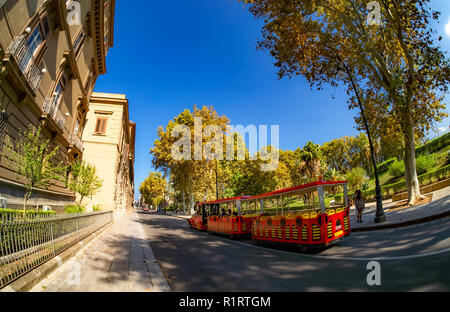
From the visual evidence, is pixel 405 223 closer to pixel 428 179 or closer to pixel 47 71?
pixel 428 179

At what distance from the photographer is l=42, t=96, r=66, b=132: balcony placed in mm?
12085

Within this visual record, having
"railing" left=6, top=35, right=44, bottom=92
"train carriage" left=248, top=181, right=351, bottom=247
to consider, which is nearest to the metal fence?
"railing" left=6, top=35, right=44, bottom=92

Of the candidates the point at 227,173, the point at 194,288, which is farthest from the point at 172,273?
the point at 227,173

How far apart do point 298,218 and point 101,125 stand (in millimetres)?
28453

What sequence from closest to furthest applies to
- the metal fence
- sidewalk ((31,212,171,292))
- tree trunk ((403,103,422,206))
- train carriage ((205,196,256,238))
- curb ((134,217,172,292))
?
1. the metal fence
2. sidewalk ((31,212,171,292))
3. curb ((134,217,172,292))
4. train carriage ((205,196,256,238))
5. tree trunk ((403,103,422,206))

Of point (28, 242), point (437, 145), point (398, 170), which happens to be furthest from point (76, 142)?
point (437, 145)

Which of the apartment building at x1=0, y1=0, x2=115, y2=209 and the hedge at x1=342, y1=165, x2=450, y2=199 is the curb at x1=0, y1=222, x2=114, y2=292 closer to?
the apartment building at x1=0, y1=0, x2=115, y2=209

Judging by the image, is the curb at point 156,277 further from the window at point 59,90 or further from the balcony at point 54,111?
the window at point 59,90

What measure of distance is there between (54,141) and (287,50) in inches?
662

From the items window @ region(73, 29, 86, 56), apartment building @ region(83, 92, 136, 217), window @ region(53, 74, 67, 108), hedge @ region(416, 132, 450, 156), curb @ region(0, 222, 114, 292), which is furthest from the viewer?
hedge @ region(416, 132, 450, 156)

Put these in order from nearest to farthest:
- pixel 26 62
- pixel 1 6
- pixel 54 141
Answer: pixel 1 6
pixel 26 62
pixel 54 141

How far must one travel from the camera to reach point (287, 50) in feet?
48.9

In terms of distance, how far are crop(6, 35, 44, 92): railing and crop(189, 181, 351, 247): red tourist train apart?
11719 millimetres
